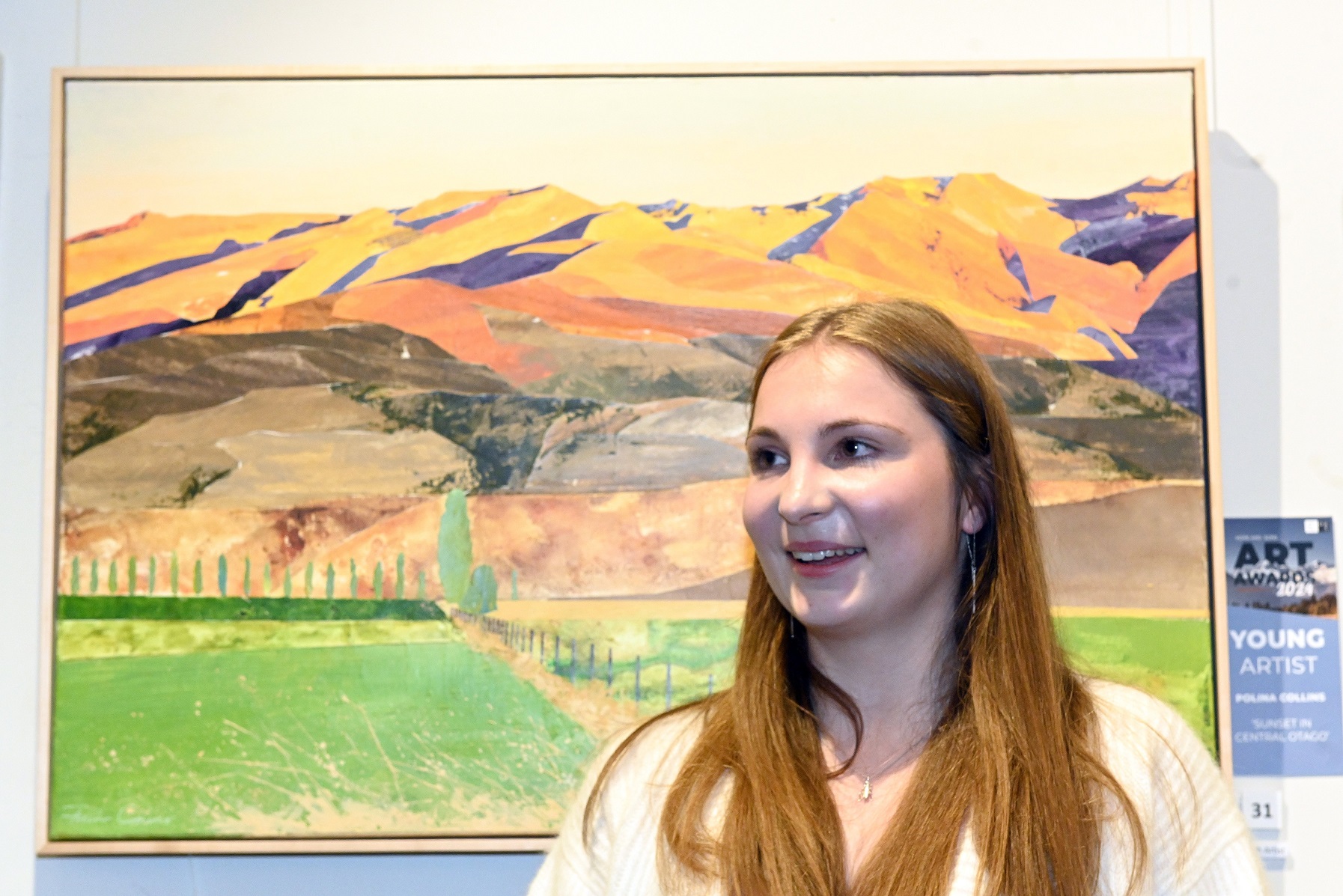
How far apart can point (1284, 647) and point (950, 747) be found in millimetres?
759

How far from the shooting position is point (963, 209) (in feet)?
5.16

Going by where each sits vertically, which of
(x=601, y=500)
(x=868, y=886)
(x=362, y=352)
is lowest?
(x=868, y=886)

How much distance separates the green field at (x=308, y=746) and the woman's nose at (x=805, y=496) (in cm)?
64

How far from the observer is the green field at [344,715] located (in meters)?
1.51

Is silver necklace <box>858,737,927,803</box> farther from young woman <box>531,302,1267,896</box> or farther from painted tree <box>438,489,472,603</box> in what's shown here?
painted tree <box>438,489,472,603</box>

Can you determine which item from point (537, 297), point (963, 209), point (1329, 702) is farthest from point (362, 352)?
point (1329, 702)

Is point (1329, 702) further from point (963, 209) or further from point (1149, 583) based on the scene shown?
point (963, 209)

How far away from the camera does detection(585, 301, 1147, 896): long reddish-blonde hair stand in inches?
38.9

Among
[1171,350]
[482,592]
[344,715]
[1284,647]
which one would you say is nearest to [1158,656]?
[1284,647]

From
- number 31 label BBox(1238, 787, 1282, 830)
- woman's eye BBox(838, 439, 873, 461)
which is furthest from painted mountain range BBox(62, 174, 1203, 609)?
woman's eye BBox(838, 439, 873, 461)

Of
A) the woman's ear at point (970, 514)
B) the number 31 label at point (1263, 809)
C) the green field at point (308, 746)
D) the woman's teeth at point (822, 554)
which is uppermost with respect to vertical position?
the woman's ear at point (970, 514)

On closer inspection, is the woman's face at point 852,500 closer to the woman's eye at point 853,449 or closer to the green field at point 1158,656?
the woman's eye at point 853,449

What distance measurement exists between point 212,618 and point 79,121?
71 cm

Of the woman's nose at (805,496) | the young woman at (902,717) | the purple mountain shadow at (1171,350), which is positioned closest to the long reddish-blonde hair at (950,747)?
the young woman at (902,717)
